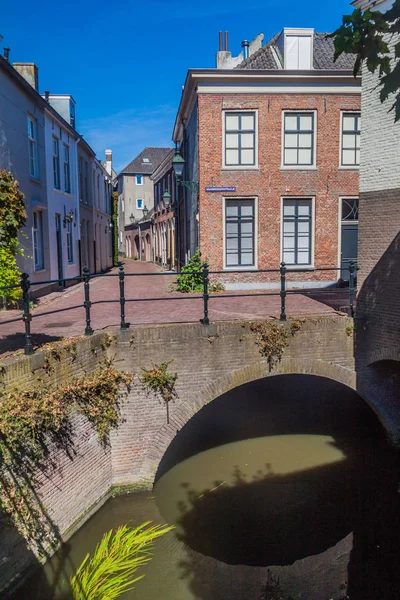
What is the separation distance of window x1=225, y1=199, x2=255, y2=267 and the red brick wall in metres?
0.25

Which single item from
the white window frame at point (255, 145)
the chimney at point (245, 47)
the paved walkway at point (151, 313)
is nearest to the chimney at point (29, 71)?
the white window frame at point (255, 145)

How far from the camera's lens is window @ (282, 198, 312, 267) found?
15.7m

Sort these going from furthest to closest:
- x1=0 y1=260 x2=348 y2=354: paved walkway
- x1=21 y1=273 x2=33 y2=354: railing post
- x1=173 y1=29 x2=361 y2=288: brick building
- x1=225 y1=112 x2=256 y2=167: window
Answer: x1=225 y1=112 x2=256 y2=167: window, x1=173 y1=29 x2=361 y2=288: brick building, x1=0 y1=260 x2=348 y2=354: paved walkway, x1=21 y1=273 x2=33 y2=354: railing post

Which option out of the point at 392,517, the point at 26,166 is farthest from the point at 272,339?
the point at 26,166

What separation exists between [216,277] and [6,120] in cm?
750

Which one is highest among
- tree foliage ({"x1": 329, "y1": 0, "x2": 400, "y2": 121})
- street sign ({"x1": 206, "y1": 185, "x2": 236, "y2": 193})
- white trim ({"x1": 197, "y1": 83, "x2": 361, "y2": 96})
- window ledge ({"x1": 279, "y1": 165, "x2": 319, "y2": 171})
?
white trim ({"x1": 197, "y1": 83, "x2": 361, "y2": 96})

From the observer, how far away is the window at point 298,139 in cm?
1530

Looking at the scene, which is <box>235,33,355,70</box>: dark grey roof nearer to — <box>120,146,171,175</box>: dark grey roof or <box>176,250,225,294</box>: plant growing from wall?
<box>176,250,225,294</box>: plant growing from wall

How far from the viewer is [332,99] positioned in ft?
49.8

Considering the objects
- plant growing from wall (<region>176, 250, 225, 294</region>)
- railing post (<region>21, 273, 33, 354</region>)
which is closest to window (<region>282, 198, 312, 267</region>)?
plant growing from wall (<region>176, 250, 225, 294</region>)

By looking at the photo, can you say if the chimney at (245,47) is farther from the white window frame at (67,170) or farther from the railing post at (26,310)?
the railing post at (26,310)

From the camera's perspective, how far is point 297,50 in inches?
606

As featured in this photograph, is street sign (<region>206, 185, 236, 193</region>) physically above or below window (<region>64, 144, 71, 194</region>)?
below

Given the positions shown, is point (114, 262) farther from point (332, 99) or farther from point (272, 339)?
point (272, 339)
